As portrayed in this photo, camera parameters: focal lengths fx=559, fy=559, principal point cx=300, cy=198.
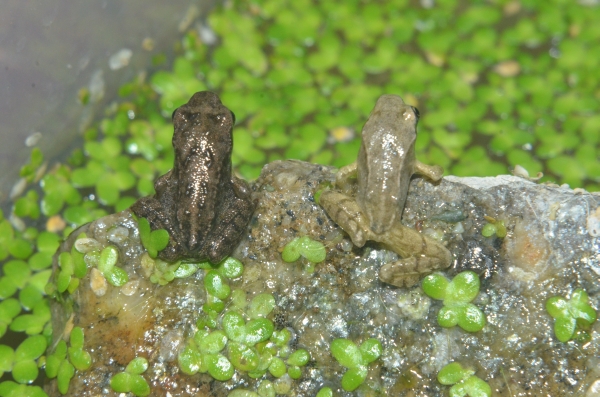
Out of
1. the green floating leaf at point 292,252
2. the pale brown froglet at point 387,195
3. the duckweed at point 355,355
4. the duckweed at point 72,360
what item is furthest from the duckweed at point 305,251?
the duckweed at point 72,360

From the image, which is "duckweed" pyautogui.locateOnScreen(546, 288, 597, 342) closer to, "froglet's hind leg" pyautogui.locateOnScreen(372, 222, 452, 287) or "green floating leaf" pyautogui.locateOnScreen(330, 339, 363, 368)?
"froglet's hind leg" pyautogui.locateOnScreen(372, 222, 452, 287)

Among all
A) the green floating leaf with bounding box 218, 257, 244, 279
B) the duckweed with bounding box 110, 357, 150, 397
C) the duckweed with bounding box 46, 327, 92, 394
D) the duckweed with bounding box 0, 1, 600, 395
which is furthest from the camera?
the duckweed with bounding box 0, 1, 600, 395

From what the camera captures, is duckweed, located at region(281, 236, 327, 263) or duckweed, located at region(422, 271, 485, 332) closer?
duckweed, located at region(422, 271, 485, 332)

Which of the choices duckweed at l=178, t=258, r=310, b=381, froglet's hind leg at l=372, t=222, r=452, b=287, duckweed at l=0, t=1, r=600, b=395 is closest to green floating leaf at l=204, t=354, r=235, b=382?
duckweed at l=178, t=258, r=310, b=381

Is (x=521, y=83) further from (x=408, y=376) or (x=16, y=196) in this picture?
(x=16, y=196)

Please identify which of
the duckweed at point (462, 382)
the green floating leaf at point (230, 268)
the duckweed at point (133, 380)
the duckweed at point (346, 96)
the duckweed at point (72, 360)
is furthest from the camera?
the duckweed at point (346, 96)

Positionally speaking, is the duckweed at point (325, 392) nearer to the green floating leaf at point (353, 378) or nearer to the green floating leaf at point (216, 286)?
the green floating leaf at point (353, 378)
